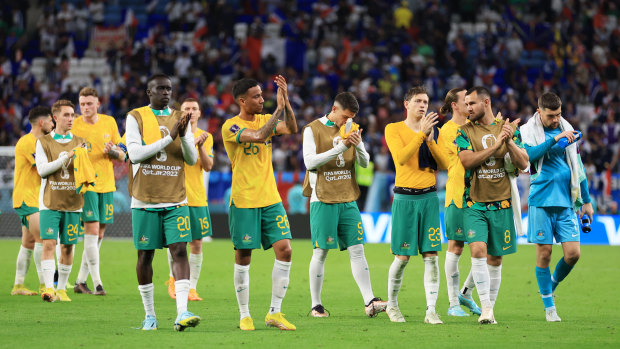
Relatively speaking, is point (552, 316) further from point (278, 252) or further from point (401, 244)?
point (278, 252)

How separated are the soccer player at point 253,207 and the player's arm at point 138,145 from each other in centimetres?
77

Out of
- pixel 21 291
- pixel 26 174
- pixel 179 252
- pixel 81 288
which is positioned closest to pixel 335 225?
pixel 179 252

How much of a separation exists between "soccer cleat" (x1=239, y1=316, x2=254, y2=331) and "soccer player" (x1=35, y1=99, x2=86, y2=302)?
3746 mm

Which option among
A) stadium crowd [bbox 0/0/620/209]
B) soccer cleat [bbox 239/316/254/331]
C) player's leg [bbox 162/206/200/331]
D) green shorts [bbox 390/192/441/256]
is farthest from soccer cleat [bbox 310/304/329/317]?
stadium crowd [bbox 0/0/620/209]

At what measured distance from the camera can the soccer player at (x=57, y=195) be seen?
11.6 m

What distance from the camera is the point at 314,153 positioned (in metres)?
9.78

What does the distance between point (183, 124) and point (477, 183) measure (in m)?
3.18

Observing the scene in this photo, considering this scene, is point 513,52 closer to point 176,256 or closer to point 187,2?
point 187,2

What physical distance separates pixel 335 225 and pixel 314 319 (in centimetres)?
111

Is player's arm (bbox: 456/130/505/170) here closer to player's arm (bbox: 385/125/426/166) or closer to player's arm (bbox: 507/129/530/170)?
player's arm (bbox: 507/129/530/170)

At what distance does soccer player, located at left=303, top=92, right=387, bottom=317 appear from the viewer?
10.0 metres

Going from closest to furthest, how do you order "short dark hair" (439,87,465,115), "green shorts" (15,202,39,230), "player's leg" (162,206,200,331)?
"player's leg" (162,206,200,331) → "short dark hair" (439,87,465,115) → "green shorts" (15,202,39,230)

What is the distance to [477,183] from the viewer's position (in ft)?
30.9

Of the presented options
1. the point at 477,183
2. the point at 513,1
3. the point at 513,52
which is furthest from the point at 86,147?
the point at 513,1
